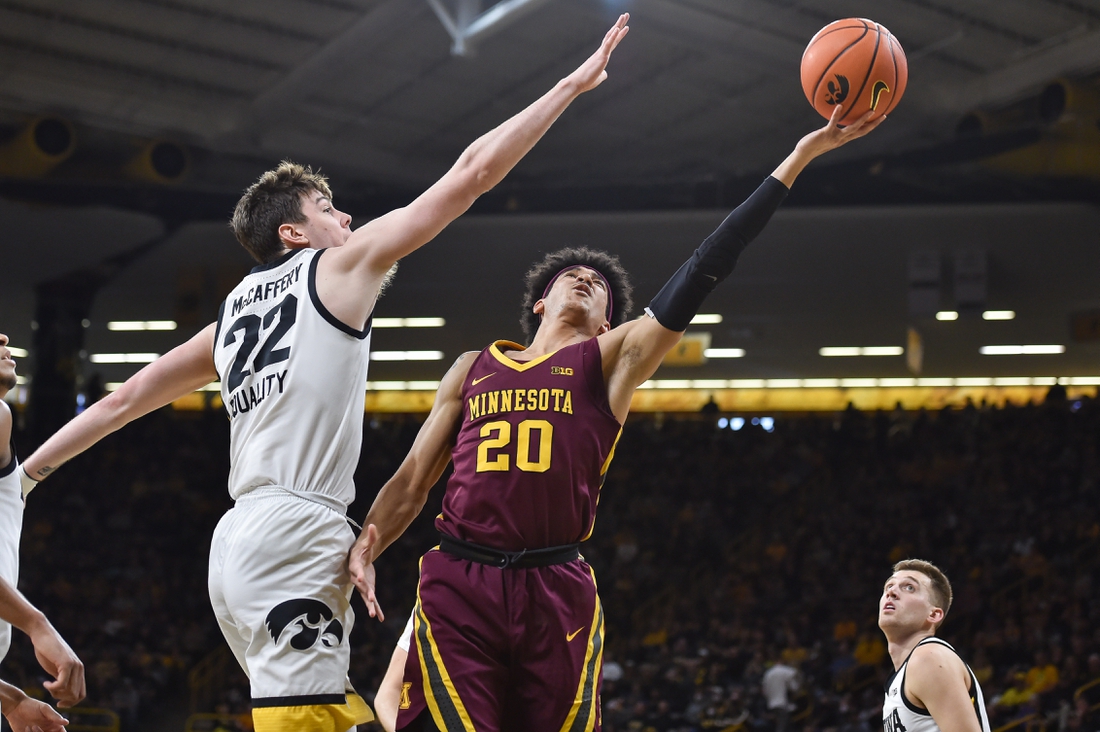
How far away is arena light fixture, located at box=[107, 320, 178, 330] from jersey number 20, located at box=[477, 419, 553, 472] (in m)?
17.8

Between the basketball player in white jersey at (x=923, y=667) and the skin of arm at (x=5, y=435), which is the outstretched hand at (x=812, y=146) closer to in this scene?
the basketball player in white jersey at (x=923, y=667)

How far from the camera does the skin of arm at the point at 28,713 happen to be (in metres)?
3.58

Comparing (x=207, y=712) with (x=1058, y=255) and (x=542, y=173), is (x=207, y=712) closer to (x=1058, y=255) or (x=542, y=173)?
(x=542, y=173)

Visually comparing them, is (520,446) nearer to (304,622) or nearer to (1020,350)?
(304,622)

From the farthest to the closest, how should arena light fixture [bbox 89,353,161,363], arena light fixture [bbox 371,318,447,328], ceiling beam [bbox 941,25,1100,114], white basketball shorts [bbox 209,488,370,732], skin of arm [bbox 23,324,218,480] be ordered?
arena light fixture [bbox 89,353,161,363], arena light fixture [bbox 371,318,447,328], ceiling beam [bbox 941,25,1100,114], skin of arm [bbox 23,324,218,480], white basketball shorts [bbox 209,488,370,732]

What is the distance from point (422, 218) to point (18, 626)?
174 cm

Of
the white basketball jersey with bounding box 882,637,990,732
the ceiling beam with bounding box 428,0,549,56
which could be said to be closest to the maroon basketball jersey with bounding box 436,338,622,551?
the white basketball jersey with bounding box 882,637,990,732

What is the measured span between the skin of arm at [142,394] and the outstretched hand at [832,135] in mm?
2034

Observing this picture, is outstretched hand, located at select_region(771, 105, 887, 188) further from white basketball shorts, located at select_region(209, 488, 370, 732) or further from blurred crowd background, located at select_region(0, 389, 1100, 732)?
blurred crowd background, located at select_region(0, 389, 1100, 732)

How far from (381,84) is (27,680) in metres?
9.79

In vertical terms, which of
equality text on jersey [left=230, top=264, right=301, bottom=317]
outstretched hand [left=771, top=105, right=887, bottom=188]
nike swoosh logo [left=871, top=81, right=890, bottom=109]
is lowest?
equality text on jersey [left=230, top=264, right=301, bottom=317]

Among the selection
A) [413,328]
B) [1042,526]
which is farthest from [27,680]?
[1042,526]

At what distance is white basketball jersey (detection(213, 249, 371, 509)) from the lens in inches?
126

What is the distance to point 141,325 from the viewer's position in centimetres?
2070
